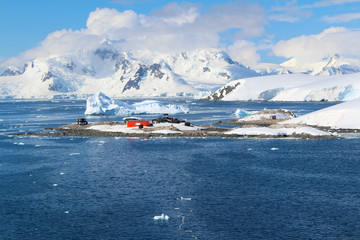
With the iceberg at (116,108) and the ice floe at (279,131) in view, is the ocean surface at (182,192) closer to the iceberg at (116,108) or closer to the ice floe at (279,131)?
the ice floe at (279,131)

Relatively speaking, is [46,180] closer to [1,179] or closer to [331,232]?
[1,179]

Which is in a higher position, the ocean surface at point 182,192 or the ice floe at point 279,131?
the ice floe at point 279,131

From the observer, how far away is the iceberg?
119812mm

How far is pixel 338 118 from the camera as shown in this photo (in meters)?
74.1

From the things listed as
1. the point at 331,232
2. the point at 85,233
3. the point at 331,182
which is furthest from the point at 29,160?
the point at 331,232

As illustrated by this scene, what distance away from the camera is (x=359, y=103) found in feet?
251

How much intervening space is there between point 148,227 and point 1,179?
56.7ft

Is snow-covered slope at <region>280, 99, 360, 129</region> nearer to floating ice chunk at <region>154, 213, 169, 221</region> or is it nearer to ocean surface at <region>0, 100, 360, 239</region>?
ocean surface at <region>0, 100, 360, 239</region>

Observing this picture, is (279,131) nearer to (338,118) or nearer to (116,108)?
(338,118)

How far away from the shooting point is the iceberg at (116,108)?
11981cm

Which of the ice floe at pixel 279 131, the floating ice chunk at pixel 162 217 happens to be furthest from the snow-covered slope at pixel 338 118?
the floating ice chunk at pixel 162 217

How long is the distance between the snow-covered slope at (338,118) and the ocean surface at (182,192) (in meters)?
20.6

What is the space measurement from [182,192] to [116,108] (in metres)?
91.6

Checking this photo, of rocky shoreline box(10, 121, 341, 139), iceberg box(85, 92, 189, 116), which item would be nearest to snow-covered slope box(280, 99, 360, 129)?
rocky shoreline box(10, 121, 341, 139)
